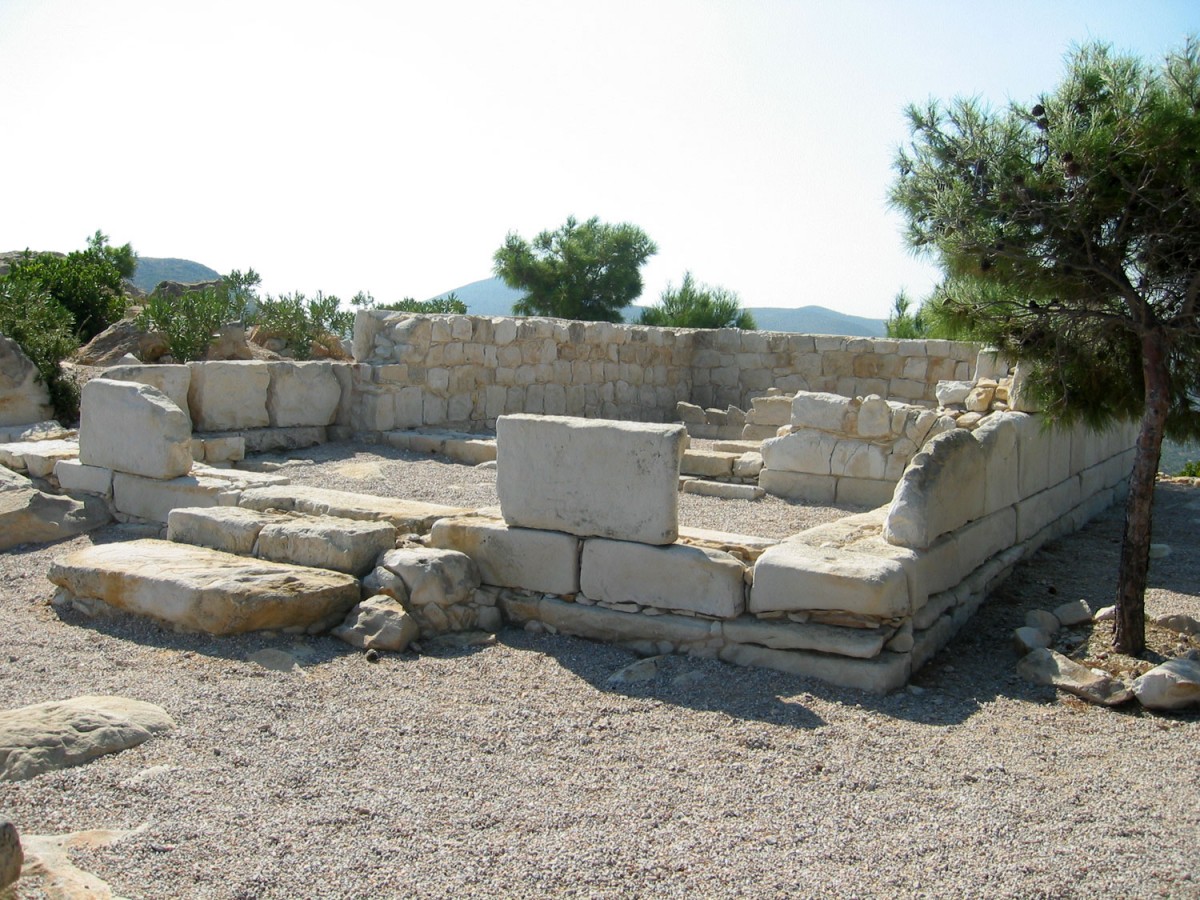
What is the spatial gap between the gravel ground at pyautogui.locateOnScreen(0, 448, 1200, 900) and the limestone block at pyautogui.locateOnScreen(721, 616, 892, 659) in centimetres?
17

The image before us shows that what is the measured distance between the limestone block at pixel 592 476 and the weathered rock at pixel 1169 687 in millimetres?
2281

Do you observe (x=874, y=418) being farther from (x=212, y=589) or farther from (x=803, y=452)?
(x=212, y=589)

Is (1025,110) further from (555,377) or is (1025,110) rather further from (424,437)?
(555,377)

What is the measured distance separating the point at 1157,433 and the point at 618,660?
9.89 feet

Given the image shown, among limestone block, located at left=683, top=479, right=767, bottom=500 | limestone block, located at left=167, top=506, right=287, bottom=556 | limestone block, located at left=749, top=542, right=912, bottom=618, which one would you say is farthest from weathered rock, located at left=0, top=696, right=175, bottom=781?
limestone block, located at left=683, top=479, right=767, bottom=500

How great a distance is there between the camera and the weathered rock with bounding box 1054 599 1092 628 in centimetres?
593

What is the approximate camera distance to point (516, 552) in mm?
5703

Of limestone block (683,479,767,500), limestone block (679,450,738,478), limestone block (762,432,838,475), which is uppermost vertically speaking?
limestone block (762,432,838,475)

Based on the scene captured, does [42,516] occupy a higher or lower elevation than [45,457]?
lower

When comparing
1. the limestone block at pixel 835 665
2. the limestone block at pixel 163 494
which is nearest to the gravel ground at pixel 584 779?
the limestone block at pixel 835 665

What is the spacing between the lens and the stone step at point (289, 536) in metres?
5.72

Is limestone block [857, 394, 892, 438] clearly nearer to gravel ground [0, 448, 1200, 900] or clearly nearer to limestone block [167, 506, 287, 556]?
gravel ground [0, 448, 1200, 900]

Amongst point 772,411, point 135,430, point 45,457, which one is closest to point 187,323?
point 45,457

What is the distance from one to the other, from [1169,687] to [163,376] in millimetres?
8205
